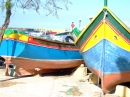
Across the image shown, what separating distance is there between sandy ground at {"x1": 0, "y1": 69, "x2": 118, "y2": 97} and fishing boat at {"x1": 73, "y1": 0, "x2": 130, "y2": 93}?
0.65m

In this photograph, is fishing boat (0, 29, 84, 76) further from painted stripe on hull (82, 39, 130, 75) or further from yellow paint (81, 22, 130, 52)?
yellow paint (81, 22, 130, 52)

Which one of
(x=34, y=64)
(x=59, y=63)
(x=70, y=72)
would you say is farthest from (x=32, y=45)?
(x=70, y=72)

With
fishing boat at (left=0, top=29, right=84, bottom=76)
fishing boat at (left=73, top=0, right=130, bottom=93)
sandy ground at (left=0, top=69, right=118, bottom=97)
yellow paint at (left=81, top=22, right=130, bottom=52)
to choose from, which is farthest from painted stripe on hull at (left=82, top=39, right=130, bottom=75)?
fishing boat at (left=0, top=29, right=84, bottom=76)

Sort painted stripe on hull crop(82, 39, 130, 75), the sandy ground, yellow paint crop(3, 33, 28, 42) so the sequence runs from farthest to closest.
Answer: yellow paint crop(3, 33, 28, 42) < painted stripe on hull crop(82, 39, 130, 75) < the sandy ground

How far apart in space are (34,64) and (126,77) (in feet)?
12.0

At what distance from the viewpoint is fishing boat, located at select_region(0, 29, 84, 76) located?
9578 mm

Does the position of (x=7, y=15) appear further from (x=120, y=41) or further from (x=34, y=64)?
(x=120, y=41)

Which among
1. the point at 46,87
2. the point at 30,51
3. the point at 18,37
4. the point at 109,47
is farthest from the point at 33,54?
the point at 109,47

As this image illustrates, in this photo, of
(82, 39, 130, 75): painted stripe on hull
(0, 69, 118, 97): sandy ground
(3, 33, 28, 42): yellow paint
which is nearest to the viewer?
(0, 69, 118, 97): sandy ground

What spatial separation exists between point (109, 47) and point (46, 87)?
2308 millimetres

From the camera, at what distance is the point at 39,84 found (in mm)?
8766

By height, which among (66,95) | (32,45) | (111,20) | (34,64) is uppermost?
(111,20)

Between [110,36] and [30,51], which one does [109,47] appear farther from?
[30,51]

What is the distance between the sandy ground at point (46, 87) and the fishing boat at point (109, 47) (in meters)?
0.65
